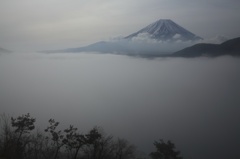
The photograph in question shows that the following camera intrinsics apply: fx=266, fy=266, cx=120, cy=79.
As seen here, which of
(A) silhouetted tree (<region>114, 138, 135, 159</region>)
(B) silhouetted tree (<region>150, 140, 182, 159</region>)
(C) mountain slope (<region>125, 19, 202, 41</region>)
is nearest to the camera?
(B) silhouetted tree (<region>150, 140, 182, 159</region>)

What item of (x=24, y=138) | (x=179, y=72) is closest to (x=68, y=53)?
(x=24, y=138)

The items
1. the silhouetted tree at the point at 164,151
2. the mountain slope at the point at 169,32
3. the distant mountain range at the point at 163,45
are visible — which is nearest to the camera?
the silhouetted tree at the point at 164,151

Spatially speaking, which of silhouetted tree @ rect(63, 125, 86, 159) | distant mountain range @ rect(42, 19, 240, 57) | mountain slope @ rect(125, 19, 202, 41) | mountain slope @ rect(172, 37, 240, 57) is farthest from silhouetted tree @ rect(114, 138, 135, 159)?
mountain slope @ rect(125, 19, 202, 41)

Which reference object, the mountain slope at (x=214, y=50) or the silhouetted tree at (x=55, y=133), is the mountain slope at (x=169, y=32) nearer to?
the mountain slope at (x=214, y=50)

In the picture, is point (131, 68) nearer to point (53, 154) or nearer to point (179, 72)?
point (179, 72)

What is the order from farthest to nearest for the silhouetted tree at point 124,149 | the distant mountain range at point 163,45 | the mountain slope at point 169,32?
the mountain slope at point 169,32
the distant mountain range at point 163,45
the silhouetted tree at point 124,149

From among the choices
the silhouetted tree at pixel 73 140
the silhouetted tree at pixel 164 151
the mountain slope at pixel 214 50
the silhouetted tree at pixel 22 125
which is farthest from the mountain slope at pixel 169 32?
the silhouetted tree at pixel 22 125

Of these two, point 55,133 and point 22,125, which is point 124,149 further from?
point 22,125

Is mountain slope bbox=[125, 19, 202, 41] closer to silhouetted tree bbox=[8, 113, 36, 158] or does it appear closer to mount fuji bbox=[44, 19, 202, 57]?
mount fuji bbox=[44, 19, 202, 57]
